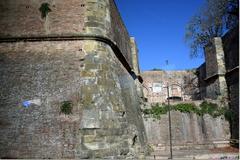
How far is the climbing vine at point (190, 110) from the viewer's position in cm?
1659

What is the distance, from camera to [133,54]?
18.3m

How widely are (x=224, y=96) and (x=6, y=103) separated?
45.8ft

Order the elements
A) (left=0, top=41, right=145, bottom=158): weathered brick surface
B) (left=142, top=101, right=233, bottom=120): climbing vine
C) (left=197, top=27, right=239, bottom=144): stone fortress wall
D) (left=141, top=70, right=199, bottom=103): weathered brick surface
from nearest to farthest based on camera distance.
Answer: (left=0, top=41, right=145, bottom=158): weathered brick surface → (left=197, top=27, right=239, bottom=144): stone fortress wall → (left=142, top=101, right=233, bottom=120): climbing vine → (left=141, top=70, right=199, bottom=103): weathered brick surface

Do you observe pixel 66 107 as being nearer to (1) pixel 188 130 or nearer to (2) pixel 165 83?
(1) pixel 188 130

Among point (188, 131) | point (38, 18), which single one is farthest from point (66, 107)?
point (188, 131)

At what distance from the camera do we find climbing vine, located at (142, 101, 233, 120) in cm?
1659

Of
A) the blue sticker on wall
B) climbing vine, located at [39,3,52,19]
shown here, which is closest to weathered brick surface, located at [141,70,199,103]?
climbing vine, located at [39,3,52,19]

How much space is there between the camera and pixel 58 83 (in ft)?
26.2

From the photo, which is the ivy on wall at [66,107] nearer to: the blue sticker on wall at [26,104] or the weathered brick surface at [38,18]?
the blue sticker on wall at [26,104]

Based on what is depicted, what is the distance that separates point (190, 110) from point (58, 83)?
10.9m

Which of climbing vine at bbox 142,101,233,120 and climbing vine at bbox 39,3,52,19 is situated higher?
climbing vine at bbox 39,3,52,19

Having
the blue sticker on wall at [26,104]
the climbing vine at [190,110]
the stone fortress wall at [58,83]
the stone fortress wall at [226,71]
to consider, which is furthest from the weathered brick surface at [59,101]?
the stone fortress wall at [226,71]

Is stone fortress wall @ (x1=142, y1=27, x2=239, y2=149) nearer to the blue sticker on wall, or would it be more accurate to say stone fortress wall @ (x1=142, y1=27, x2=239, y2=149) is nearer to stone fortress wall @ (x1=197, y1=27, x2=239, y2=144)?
stone fortress wall @ (x1=197, y1=27, x2=239, y2=144)

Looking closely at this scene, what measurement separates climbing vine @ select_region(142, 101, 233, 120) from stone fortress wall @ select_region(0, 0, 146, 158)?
26.4 ft
